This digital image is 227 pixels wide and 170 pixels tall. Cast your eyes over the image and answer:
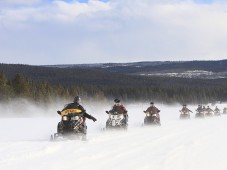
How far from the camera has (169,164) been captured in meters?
8.96

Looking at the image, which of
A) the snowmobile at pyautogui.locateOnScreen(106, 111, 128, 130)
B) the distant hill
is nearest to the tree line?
the distant hill

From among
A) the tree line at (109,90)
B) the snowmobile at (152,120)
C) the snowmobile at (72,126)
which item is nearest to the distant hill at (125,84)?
the tree line at (109,90)

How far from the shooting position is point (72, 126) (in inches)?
567

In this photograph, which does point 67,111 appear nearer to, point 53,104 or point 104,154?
point 104,154

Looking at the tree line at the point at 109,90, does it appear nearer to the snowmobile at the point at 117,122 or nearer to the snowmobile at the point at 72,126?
the snowmobile at the point at 117,122

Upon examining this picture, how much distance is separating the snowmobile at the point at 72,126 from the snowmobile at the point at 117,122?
4.82 metres

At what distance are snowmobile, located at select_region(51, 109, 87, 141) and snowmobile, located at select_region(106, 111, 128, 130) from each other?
4821mm

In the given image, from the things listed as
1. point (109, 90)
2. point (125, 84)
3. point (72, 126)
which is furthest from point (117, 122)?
point (125, 84)

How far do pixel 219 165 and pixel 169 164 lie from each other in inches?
40.0

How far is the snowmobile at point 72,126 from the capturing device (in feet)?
46.6

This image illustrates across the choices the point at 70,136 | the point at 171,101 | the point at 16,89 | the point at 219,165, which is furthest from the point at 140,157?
the point at 171,101

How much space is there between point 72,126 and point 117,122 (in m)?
5.39

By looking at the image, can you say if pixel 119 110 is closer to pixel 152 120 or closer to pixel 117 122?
pixel 117 122

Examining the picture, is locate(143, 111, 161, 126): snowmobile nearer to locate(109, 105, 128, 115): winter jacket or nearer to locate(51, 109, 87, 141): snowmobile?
locate(109, 105, 128, 115): winter jacket
